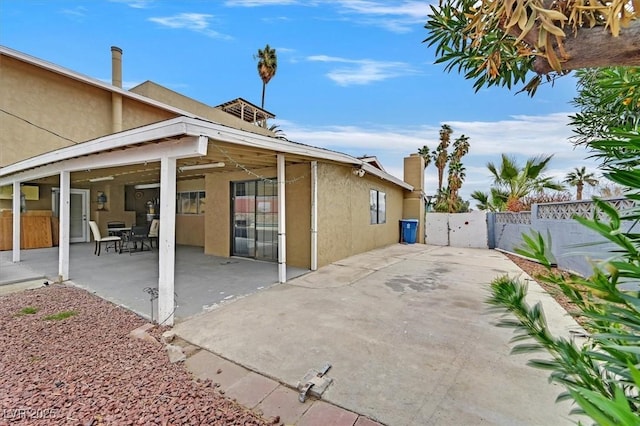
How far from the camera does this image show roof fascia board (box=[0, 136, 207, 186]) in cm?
378

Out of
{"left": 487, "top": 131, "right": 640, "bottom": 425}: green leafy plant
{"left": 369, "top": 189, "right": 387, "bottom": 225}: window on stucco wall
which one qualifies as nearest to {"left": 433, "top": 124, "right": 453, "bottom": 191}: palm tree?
{"left": 369, "top": 189, "right": 387, "bottom": 225}: window on stucco wall

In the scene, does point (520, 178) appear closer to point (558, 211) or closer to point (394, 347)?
point (558, 211)

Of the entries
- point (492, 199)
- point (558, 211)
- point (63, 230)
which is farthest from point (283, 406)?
point (492, 199)

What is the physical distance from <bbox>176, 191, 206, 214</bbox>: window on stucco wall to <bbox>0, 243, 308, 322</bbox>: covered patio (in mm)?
2498

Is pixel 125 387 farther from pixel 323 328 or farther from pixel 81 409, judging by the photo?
pixel 323 328

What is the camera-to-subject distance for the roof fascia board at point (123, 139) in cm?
360

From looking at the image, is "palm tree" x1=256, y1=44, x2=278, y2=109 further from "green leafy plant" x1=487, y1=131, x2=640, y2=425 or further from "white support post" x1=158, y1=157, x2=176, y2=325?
"green leafy plant" x1=487, y1=131, x2=640, y2=425

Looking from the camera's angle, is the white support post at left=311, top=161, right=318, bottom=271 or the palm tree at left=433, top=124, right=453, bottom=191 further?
the palm tree at left=433, top=124, right=453, bottom=191

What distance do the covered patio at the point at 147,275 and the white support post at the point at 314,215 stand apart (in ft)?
1.42

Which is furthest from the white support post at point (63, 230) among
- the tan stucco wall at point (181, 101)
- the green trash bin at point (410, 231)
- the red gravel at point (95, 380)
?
the green trash bin at point (410, 231)

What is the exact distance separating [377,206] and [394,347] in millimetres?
8351

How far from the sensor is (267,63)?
2592 cm

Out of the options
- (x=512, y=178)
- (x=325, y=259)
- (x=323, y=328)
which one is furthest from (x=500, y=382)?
(x=512, y=178)

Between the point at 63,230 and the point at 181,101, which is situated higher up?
the point at 181,101
